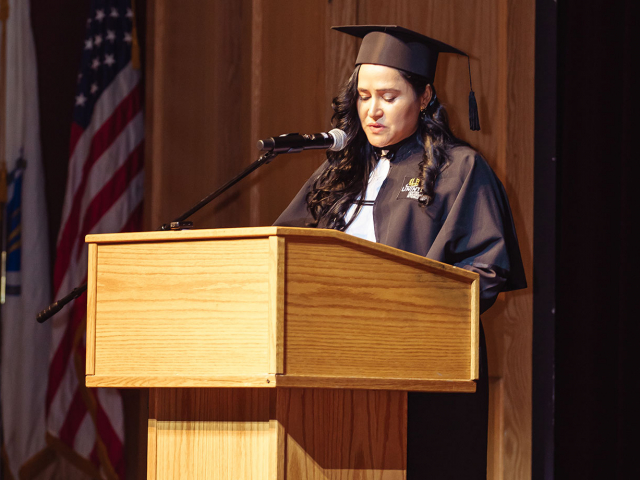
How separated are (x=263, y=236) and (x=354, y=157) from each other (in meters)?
0.88

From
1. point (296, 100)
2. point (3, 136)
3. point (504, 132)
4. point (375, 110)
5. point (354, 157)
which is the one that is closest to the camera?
point (375, 110)

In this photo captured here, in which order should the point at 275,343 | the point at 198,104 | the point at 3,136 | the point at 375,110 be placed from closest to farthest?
the point at 275,343 < the point at 375,110 < the point at 198,104 < the point at 3,136

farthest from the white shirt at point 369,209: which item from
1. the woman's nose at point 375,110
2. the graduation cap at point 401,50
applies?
the graduation cap at point 401,50

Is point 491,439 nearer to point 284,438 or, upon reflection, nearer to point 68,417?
point 284,438

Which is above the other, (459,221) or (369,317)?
(459,221)

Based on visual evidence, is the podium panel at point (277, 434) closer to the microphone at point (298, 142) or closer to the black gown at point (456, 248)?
the black gown at point (456, 248)

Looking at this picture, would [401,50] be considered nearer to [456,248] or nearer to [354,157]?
[354,157]

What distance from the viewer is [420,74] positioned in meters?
1.96

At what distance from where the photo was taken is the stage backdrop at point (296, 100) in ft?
8.84

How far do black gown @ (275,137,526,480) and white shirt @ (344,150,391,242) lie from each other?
3cm

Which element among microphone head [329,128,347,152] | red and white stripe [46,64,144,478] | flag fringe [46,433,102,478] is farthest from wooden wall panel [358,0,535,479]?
flag fringe [46,433,102,478]

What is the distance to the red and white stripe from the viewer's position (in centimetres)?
359

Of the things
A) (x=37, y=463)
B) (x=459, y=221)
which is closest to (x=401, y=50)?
(x=459, y=221)

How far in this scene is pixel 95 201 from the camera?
3.73 meters
